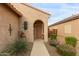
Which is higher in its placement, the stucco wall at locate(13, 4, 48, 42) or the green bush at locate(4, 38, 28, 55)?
the stucco wall at locate(13, 4, 48, 42)

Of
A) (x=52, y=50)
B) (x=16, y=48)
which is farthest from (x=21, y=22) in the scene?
(x=52, y=50)

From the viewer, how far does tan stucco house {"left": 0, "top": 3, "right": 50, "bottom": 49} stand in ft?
18.9

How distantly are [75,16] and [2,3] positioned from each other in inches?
53.9

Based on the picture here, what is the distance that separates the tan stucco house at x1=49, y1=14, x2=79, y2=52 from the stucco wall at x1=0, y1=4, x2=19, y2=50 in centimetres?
67

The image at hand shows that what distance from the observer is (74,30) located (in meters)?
5.82

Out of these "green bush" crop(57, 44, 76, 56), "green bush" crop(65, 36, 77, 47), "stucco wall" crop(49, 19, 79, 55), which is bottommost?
"green bush" crop(57, 44, 76, 56)

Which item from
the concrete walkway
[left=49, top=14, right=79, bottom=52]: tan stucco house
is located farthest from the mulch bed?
[left=49, top=14, right=79, bottom=52]: tan stucco house

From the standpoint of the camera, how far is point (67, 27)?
19.2ft

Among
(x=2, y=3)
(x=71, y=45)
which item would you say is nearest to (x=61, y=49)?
(x=71, y=45)

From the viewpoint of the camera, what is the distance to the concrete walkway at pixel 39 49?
579 centimetres

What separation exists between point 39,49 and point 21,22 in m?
0.61

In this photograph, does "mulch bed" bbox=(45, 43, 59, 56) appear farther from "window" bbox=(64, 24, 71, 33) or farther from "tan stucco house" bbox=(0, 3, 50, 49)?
"window" bbox=(64, 24, 71, 33)

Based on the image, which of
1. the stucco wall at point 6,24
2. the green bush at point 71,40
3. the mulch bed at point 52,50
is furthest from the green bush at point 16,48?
the green bush at point 71,40

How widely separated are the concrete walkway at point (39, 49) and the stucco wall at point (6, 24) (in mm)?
422
